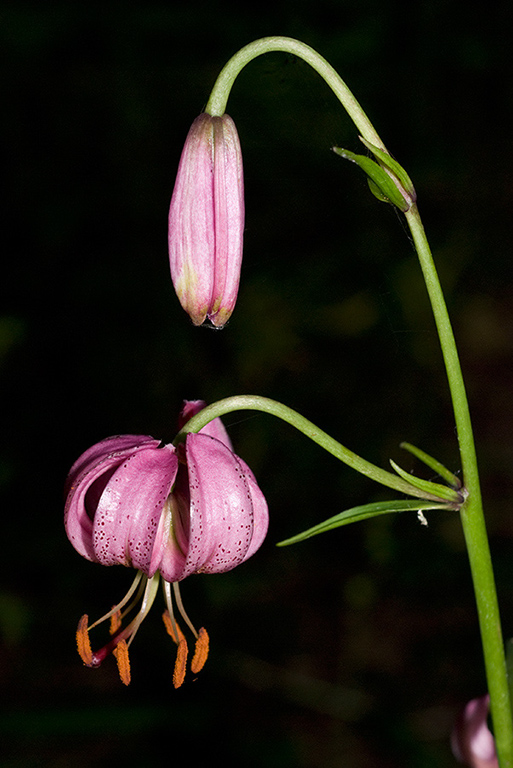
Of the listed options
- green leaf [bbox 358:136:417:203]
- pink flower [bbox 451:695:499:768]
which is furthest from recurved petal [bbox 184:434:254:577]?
pink flower [bbox 451:695:499:768]

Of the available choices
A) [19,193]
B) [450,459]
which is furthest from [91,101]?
[450,459]

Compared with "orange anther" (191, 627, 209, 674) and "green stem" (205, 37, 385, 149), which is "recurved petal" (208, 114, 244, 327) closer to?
"green stem" (205, 37, 385, 149)

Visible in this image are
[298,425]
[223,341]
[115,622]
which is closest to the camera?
[298,425]

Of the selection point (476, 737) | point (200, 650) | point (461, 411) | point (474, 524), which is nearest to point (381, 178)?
point (461, 411)

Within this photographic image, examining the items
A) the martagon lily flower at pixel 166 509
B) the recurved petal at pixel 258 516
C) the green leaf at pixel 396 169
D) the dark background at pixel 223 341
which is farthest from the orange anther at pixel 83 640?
the dark background at pixel 223 341

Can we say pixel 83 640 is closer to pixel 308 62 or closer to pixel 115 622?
pixel 115 622

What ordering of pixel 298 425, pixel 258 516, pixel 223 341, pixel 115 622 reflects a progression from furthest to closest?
pixel 223 341, pixel 115 622, pixel 258 516, pixel 298 425
